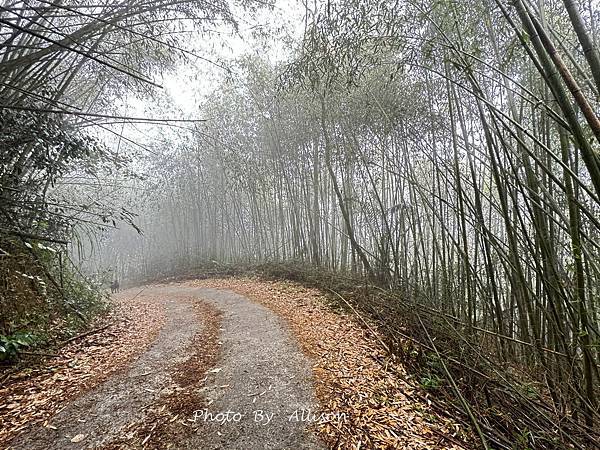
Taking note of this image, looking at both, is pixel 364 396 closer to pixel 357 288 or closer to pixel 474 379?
pixel 474 379

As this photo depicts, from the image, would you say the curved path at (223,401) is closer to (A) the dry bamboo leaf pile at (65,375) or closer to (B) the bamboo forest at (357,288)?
(B) the bamboo forest at (357,288)

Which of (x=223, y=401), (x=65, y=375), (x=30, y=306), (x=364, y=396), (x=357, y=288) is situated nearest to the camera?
(x=223, y=401)

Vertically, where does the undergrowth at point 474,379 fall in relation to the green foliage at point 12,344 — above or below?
below

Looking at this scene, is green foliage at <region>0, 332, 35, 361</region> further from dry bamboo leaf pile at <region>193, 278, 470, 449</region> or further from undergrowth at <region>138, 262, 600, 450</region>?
undergrowth at <region>138, 262, 600, 450</region>

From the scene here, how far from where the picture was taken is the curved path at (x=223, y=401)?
5.73 ft

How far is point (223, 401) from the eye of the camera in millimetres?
2049

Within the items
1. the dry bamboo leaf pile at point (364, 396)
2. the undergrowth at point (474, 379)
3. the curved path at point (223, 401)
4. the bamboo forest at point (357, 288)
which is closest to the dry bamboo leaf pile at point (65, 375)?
the bamboo forest at point (357, 288)

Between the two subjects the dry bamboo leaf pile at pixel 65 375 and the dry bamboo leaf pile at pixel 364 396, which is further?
the dry bamboo leaf pile at pixel 65 375

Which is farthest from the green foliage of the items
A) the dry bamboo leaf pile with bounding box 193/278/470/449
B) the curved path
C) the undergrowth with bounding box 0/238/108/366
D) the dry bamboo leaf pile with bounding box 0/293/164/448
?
the dry bamboo leaf pile with bounding box 193/278/470/449

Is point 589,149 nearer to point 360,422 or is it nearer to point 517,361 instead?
point 360,422

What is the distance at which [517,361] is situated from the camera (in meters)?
2.93

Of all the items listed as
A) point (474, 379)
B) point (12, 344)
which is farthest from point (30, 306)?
point (474, 379)

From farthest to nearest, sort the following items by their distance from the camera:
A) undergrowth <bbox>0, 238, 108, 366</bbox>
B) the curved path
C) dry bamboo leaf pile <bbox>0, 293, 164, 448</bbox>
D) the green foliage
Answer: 1. undergrowth <bbox>0, 238, 108, 366</bbox>
2. the green foliage
3. dry bamboo leaf pile <bbox>0, 293, 164, 448</bbox>
4. the curved path

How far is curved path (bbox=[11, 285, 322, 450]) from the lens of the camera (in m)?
1.75
